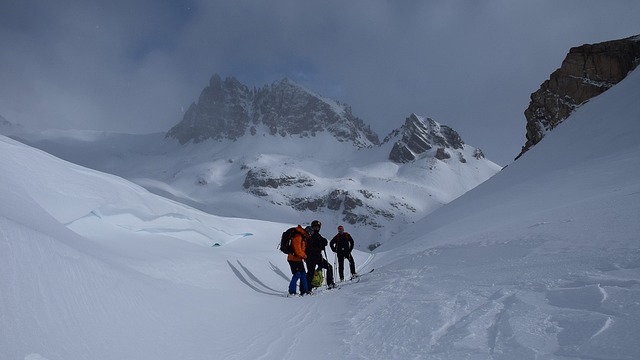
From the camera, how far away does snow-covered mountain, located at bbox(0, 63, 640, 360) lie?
3.11m

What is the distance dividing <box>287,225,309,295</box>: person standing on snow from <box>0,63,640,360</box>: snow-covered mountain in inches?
30.5

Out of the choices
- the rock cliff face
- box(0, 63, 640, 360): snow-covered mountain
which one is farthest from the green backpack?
the rock cliff face

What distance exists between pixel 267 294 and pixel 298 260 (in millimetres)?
1170

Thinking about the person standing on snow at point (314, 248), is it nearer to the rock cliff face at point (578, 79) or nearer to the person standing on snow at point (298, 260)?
the person standing on snow at point (298, 260)

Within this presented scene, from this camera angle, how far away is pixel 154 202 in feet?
37.6

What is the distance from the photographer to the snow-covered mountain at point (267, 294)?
3113 millimetres

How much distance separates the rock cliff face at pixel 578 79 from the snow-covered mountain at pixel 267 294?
45.2 m

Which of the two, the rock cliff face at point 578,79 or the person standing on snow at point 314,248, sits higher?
the rock cliff face at point 578,79

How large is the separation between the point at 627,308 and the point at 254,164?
19336 cm

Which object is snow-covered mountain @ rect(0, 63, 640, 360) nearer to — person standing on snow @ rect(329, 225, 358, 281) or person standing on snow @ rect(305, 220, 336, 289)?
person standing on snow @ rect(305, 220, 336, 289)

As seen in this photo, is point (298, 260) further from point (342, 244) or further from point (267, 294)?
point (342, 244)

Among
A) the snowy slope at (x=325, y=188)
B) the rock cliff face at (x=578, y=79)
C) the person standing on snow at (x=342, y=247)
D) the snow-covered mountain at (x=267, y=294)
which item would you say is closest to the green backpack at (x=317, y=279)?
the snow-covered mountain at (x=267, y=294)

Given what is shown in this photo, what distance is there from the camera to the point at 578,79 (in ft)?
153

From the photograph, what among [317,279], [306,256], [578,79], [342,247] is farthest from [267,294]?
[578,79]
